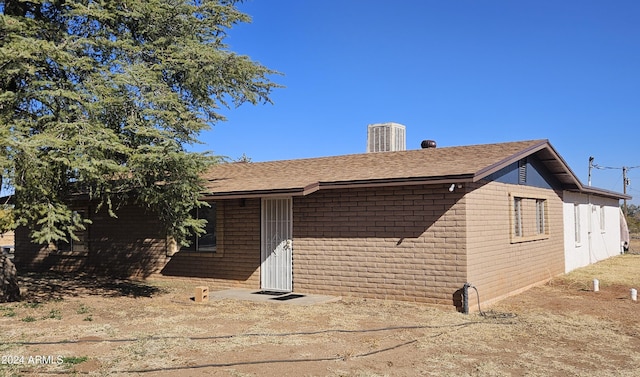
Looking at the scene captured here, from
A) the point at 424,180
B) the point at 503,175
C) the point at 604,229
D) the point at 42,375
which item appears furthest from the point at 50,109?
the point at 604,229

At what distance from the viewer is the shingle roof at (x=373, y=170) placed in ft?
36.6

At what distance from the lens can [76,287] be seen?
13.9 metres

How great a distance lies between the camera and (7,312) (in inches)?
402

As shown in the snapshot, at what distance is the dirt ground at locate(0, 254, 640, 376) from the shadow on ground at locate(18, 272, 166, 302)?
157 mm

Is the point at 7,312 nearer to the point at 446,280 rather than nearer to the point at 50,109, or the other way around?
the point at 50,109

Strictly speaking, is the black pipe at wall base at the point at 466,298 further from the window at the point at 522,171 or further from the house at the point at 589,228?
the house at the point at 589,228

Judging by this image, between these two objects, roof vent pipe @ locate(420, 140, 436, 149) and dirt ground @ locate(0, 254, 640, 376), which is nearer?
dirt ground @ locate(0, 254, 640, 376)

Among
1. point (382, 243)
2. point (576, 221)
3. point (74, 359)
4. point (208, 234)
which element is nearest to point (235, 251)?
point (208, 234)

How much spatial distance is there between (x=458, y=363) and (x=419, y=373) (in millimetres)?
710

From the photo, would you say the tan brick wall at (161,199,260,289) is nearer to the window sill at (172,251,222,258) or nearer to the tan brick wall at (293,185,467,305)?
the window sill at (172,251,222,258)

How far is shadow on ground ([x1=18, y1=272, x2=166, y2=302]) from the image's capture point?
1263cm

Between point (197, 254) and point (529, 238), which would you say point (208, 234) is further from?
point (529, 238)

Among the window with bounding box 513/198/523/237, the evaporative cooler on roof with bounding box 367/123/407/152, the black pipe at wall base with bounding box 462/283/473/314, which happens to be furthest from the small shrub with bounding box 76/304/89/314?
the evaporative cooler on roof with bounding box 367/123/407/152

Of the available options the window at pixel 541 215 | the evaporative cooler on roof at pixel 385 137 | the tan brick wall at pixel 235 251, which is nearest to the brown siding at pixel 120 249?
the tan brick wall at pixel 235 251
